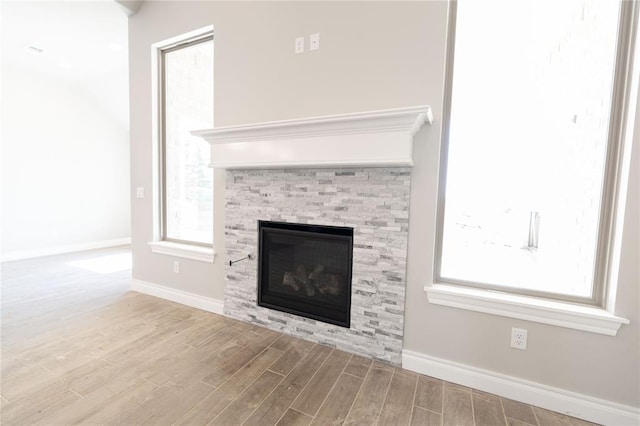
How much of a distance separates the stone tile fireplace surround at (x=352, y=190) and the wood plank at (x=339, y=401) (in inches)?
11.7

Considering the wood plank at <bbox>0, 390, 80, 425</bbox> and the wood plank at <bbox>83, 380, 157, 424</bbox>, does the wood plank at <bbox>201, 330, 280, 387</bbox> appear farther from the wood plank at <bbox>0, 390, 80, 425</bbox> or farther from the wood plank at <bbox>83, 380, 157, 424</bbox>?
the wood plank at <bbox>0, 390, 80, 425</bbox>

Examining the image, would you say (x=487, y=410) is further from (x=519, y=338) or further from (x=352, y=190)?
(x=352, y=190)

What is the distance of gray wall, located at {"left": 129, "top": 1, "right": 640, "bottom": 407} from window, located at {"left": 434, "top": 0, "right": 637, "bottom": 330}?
130 millimetres

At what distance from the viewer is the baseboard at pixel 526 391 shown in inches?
57.4

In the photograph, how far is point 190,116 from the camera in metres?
2.91

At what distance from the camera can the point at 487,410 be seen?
5.05 ft

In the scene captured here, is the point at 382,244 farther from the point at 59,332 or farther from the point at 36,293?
the point at 36,293

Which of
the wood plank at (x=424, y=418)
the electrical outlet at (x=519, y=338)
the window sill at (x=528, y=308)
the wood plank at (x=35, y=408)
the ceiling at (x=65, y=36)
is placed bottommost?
the wood plank at (x=35, y=408)

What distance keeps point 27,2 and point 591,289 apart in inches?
207

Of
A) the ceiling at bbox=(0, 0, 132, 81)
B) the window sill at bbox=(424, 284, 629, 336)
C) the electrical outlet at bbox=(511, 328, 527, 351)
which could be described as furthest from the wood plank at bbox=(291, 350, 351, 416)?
the ceiling at bbox=(0, 0, 132, 81)

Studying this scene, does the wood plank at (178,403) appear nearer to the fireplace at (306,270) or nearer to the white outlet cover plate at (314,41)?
the fireplace at (306,270)

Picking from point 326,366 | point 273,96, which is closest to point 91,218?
point 273,96

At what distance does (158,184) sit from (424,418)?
3.11 m

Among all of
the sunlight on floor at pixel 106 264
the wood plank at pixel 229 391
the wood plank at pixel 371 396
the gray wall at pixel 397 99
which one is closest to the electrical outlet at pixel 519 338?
the gray wall at pixel 397 99
